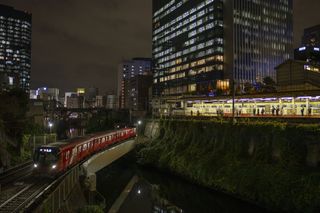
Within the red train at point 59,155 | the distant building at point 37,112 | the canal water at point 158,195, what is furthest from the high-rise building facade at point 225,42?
the red train at point 59,155

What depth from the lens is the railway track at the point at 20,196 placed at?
1846cm

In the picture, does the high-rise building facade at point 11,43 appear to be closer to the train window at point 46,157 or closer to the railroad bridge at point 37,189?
the railroad bridge at point 37,189

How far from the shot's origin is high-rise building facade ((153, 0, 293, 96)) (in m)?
109

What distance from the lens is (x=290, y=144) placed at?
104 ft

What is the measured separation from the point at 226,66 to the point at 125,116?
39.6m

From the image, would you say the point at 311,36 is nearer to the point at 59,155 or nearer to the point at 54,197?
the point at 59,155

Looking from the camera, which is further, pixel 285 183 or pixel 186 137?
pixel 186 137

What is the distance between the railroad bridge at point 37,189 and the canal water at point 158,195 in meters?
4.50

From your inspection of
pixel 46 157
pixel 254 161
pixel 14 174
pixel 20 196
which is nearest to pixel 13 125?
pixel 14 174

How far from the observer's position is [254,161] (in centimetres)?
3378

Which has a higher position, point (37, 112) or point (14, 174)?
point (37, 112)

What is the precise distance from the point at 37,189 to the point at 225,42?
96656mm

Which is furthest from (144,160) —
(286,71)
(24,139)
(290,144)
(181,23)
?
(181,23)

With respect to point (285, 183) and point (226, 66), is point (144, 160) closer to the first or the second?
point (285, 183)
